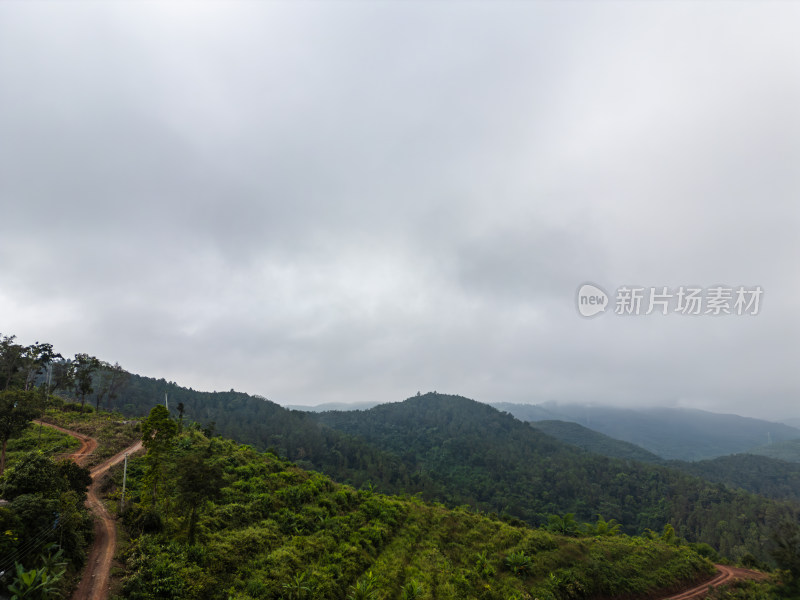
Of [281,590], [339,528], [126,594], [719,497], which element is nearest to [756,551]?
[719,497]

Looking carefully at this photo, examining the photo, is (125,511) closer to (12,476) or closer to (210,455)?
(12,476)

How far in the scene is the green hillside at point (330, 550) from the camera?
20.9m

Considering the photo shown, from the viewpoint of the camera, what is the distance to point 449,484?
13625 cm

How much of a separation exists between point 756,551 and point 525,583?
107973 millimetres

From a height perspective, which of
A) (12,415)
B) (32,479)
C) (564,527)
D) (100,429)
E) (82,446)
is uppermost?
(12,415)

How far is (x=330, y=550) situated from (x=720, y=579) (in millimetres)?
33894

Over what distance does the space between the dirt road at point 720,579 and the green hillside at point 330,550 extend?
880 millimetres

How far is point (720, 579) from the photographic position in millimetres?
31094

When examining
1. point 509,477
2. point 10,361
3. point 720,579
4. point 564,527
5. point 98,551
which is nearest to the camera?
point 98,551

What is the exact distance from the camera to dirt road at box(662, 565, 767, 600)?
→ 2786 cm

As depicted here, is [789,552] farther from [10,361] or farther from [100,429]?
[10,361]

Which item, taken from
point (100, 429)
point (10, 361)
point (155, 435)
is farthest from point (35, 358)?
Answer: point (155, 435)

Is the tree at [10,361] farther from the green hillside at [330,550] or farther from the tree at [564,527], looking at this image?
the tree at [564,527]

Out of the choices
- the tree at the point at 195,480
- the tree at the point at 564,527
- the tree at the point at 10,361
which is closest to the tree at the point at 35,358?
the tree at the point at 10,361
